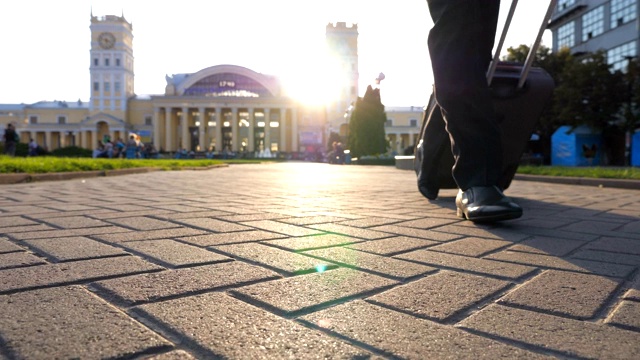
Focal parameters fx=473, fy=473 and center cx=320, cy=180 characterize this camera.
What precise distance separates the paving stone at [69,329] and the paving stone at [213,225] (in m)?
1.46

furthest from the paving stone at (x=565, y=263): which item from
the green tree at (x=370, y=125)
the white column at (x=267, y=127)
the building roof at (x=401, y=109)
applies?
the building roof at (x=401, y=109)

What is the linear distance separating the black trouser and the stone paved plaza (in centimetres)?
44

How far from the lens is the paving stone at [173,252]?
6.67 ft

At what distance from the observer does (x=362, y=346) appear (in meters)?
1.15

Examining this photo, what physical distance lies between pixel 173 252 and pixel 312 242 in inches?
28.4

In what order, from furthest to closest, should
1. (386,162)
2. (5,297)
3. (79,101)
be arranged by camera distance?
1. (79,101)
2. (386,162)
3. (5,297)

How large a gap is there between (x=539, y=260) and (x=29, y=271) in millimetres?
2128

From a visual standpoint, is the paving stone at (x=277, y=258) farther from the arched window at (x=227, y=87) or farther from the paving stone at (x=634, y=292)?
the arched window at (x=227, y=87)

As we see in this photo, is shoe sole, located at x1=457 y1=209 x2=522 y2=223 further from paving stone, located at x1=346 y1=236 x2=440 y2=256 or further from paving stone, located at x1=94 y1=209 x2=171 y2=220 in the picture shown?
paving stone, located at x1=94 y1=209 x2=171 y2=220

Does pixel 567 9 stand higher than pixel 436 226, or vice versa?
pixel 567 9

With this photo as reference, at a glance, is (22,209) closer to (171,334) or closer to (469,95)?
(171,334)

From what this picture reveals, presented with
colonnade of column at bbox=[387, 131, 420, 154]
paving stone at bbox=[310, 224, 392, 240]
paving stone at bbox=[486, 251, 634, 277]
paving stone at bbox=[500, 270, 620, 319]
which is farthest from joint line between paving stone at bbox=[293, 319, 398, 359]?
colonnade of column at bbox=[387, 131, 420, 154]

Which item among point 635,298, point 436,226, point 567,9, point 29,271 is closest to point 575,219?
point 436,226

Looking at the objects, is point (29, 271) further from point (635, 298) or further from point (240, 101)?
point (240, 101)
